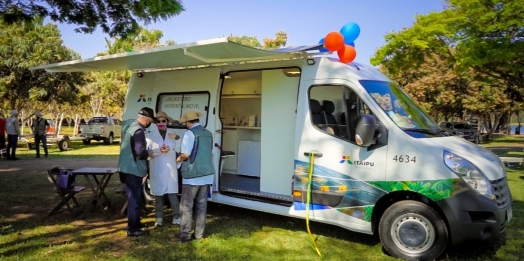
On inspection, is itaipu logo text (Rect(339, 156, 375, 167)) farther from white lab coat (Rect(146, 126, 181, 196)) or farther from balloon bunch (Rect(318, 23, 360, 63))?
white lab coat (Rect(146, 126, 181, 196))

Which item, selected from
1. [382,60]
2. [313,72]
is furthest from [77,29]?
[382,60]

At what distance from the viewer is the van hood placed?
4.69 meters

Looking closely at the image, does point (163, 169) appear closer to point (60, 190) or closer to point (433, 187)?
point (60, 190)

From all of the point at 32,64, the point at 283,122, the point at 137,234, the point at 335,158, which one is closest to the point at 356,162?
the point at 335,158

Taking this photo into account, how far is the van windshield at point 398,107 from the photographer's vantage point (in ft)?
17.2

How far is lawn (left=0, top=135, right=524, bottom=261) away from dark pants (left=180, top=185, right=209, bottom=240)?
17cm

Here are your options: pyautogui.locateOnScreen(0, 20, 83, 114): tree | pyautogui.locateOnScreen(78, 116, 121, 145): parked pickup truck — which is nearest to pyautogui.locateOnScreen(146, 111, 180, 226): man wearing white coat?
pyautogui.locateOnScreen(0, 20, 83, 114): tree

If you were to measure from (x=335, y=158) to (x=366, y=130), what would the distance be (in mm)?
662

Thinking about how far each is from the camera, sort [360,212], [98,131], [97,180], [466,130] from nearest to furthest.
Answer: [360,212], [97,180], [98,131], [466,130]

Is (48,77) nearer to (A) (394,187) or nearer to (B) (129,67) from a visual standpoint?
(B) (129,67)

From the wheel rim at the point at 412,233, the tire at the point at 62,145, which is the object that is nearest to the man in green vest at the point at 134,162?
the wheel rim at the point at 412,233

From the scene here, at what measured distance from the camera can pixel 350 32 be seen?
249 inches

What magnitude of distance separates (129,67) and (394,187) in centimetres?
496

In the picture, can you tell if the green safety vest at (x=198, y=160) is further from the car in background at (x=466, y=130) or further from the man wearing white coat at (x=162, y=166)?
the car in background at (x=466, y=130)
